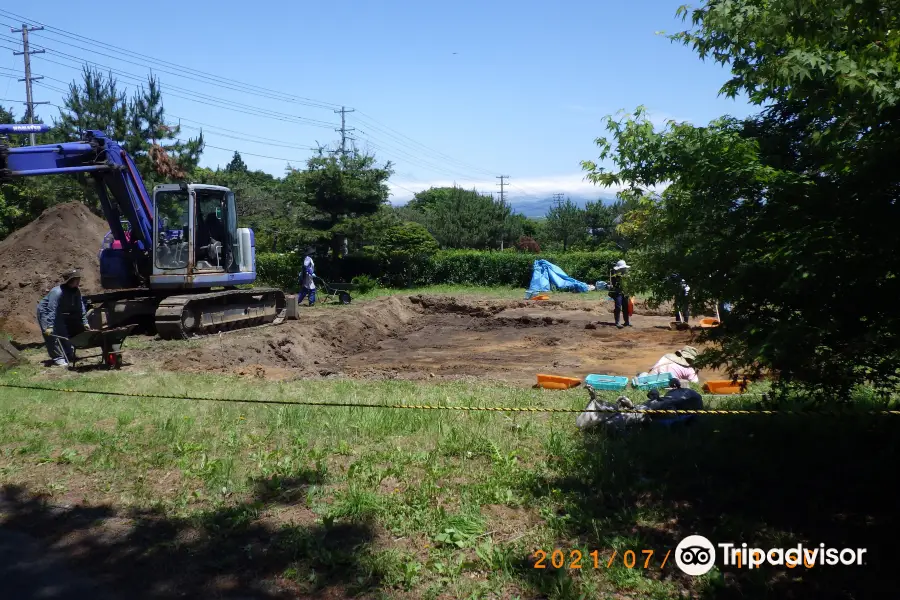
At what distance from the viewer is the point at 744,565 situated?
454cm

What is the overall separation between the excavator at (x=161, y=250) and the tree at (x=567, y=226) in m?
44.4

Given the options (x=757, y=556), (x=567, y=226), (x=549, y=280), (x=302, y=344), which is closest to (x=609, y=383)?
(x=757, y=556)

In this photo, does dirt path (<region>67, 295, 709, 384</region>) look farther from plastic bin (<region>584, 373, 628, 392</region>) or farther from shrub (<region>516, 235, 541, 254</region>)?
shrub (<region>516, 235, 541, 254</region>)

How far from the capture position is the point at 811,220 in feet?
15.7

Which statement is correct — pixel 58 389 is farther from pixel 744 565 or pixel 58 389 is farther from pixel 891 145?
pixel 891 145

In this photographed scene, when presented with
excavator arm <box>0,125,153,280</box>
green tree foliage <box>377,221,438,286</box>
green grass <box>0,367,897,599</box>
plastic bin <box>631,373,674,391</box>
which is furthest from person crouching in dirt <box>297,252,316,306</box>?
green grass <box>0,367,897,599</box>

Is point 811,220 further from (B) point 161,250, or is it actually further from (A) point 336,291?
(A) point 336,291

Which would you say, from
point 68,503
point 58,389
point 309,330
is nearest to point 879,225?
point 68,503

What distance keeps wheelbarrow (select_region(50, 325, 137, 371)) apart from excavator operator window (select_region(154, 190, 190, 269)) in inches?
165

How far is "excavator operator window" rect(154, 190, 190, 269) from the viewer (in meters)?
16.7

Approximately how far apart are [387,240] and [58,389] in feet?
81.8

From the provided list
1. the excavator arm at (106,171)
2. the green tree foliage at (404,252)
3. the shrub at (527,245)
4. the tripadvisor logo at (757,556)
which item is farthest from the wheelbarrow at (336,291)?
the shrub at (527,245)

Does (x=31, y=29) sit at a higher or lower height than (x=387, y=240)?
higher

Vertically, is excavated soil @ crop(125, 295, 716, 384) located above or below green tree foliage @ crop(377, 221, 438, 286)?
below
